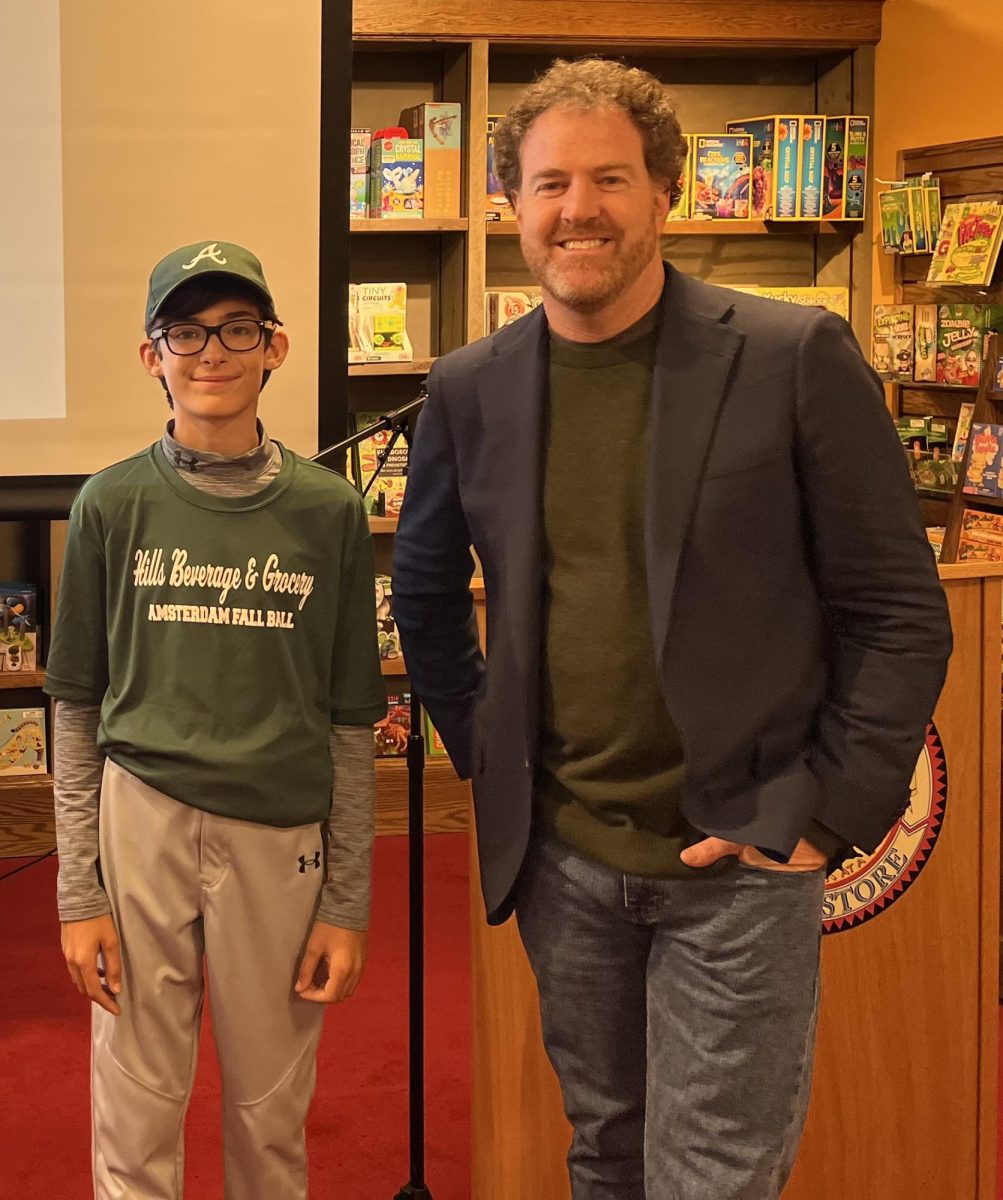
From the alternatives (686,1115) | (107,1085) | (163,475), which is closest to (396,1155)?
(107,1085)

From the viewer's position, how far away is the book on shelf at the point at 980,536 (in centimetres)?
380

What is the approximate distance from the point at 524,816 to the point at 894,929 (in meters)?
0.70

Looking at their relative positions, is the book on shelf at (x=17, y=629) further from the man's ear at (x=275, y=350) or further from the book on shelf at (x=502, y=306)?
the man's ear at (x=275, y=350)

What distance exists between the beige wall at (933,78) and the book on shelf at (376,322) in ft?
5.04

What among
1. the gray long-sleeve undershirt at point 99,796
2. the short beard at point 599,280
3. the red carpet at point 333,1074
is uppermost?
the short beard at point 599,280

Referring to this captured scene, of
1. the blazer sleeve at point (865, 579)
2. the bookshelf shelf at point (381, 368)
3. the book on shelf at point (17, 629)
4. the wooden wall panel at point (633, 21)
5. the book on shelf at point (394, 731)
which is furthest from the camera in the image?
the book on shelf at point (394, 731)

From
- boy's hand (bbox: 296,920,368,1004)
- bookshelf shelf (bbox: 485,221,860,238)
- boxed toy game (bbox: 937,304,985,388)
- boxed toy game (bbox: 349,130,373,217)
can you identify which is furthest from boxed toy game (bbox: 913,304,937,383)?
boy's hand (bbox: 296,920,368,1004)

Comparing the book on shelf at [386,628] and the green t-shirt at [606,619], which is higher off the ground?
the green t-shirt at [606,619]

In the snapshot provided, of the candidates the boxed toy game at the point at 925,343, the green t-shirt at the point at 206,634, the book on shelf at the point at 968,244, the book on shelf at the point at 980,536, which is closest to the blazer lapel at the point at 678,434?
the green t-shirt at the point at 206,634

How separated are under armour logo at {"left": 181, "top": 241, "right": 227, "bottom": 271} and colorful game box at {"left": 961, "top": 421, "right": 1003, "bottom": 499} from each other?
2.73 metres

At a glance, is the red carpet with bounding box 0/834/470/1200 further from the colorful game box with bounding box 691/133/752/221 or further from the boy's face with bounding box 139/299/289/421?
the colorful game box with bounding box 691/133/752/221

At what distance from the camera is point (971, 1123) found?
195cm

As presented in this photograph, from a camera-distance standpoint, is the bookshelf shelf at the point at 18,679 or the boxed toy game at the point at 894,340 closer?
the bookshelf shelf at the point at 18,679

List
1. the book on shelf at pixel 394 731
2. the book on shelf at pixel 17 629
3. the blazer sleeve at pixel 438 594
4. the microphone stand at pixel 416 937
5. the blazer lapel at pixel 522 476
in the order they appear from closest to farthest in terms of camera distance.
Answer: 1. the blazer lapel at pixel 522 476
2. the blazer sleeve at pixel 438 594
3. the microphone stand at pixel 416 937
4. the book on shelf at pixel 17 629
5. the book on shelf at pixel 394 731
